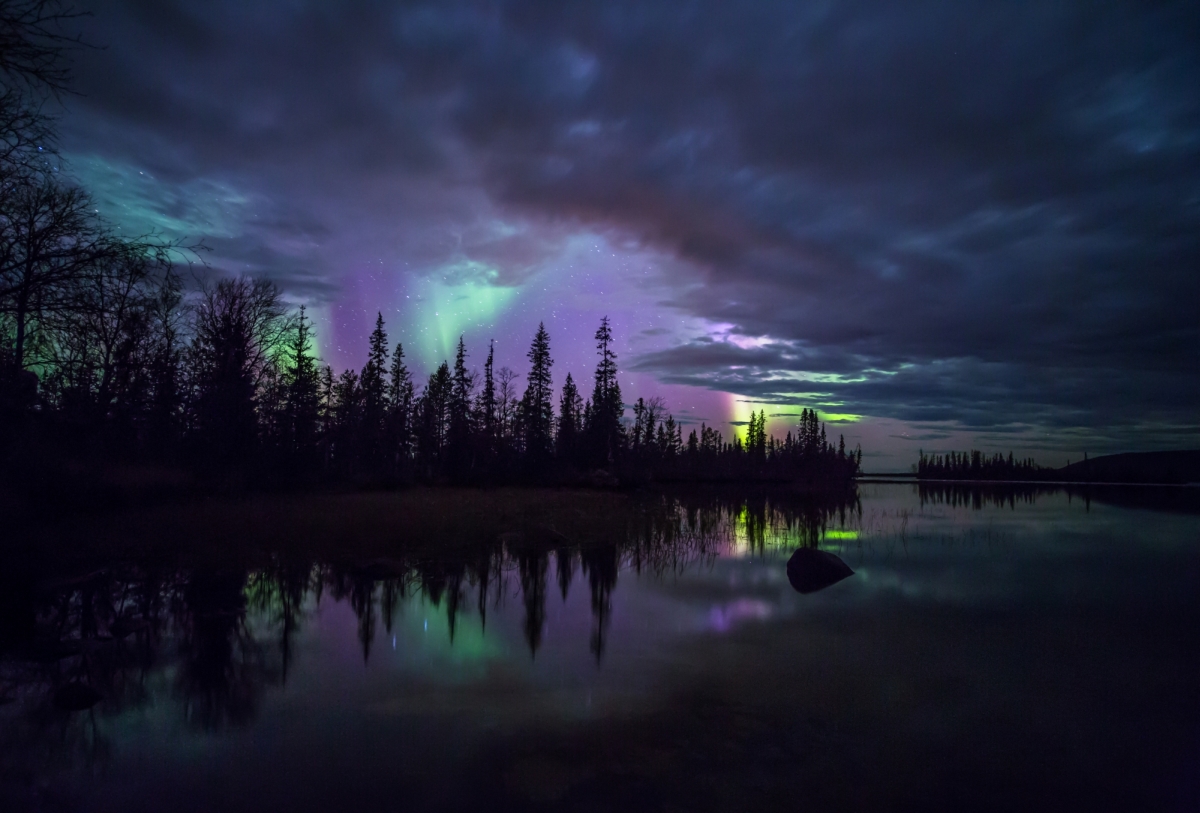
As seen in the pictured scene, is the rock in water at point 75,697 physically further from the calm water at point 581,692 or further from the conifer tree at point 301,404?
the conifer tree at point 301,404

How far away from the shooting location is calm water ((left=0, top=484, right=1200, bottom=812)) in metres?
6.20

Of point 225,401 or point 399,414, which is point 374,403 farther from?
point 225,401

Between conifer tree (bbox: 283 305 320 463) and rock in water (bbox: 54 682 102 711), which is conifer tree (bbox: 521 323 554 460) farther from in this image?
rock in water (bbox: 54 682 102 711)

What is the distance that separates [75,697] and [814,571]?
1678 cm

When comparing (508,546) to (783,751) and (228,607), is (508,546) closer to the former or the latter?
(228,607)

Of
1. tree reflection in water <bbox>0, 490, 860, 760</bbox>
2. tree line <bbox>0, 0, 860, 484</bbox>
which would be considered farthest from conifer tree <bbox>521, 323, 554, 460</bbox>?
tree reflection in water <bbox>0, 490, 860, 760</bbox>

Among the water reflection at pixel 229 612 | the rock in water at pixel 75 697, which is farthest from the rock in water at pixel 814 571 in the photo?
the rock in water at pixel 75 697

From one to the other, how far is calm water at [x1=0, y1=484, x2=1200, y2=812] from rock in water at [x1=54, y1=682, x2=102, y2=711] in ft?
0.13

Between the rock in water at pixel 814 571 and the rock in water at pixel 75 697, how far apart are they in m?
15.4

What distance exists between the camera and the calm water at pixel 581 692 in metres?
6.20

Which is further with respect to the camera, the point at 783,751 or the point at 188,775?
the point at 783,751

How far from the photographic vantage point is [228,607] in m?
12.6

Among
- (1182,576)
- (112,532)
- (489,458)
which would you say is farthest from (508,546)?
(489,458)

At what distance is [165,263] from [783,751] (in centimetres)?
1005
